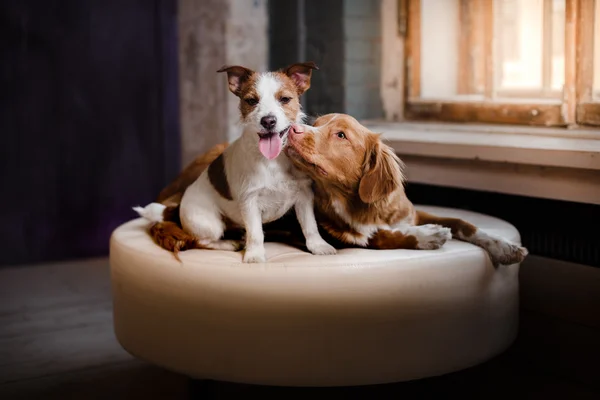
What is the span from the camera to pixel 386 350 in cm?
152

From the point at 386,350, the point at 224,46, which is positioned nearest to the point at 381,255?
the point at 386,350

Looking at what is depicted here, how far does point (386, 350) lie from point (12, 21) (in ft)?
8.03

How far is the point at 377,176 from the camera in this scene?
165cm

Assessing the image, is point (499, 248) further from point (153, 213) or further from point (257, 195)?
point (153, 213)

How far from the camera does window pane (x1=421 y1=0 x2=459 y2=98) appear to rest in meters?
2.71

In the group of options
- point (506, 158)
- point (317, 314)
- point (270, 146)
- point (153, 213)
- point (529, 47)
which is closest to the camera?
point (317, 314)

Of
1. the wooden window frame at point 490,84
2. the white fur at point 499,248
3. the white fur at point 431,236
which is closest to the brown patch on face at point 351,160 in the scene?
the white fur at point 431,236

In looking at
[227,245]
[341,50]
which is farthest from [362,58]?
[227,245]

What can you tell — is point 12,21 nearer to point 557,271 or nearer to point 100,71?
point 100,71

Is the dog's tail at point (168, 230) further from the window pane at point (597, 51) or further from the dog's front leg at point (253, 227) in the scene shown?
the window pane at point (597, 51)

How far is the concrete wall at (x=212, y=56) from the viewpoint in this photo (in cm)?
306

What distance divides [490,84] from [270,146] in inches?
47.1

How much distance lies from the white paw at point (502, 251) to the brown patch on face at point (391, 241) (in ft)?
0.55

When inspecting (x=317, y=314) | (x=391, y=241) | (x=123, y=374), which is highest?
Answer: (x=391, y=241)
